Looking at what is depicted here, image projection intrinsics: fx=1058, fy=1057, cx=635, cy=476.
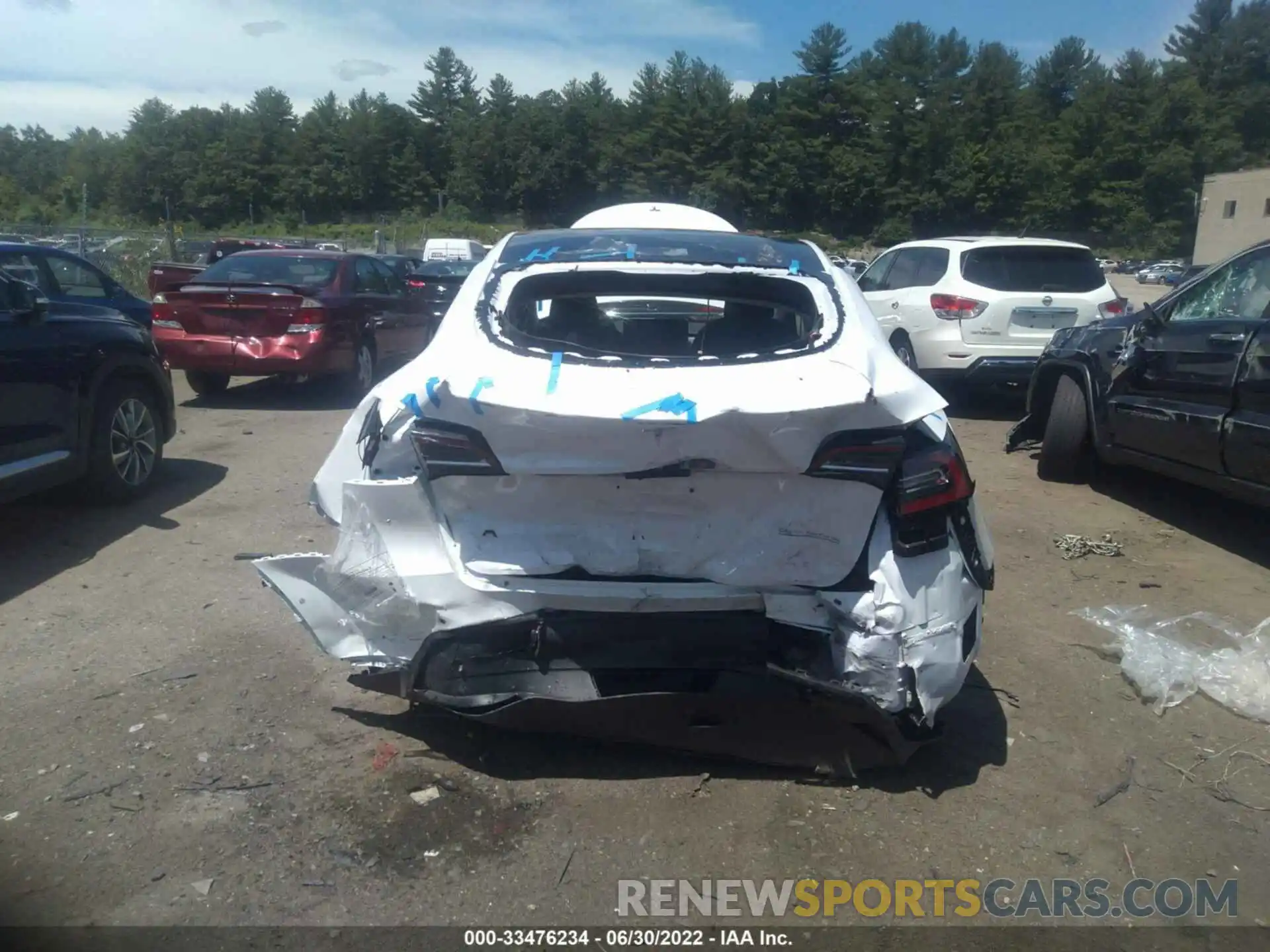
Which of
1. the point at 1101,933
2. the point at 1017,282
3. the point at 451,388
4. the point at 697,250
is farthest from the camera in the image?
the point at 1017,282

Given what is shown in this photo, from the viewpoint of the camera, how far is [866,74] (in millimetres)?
78062

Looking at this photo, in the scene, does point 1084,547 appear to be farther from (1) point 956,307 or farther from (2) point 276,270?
(2) point 276,270

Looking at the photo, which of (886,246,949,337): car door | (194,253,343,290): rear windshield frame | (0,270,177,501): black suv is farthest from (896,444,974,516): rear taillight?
(194,253,343,290): rear windshield frame

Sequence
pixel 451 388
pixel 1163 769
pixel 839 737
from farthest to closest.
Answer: pixel 1163 769, pixel 839 737, pixel 451 388

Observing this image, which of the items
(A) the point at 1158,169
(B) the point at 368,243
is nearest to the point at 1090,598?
(B) the point at 368,243

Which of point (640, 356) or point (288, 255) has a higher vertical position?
point (288, 255)

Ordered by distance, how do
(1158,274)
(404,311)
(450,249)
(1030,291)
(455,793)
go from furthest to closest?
(1158,274), (450,249), (404,311), (1030,291), (455,793)

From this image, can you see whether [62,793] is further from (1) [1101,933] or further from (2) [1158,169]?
(2) [1158,169]

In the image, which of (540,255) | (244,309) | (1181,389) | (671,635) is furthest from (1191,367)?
(244,309)

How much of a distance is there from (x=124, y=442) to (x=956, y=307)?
23.6 ft

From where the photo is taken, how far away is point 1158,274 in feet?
170

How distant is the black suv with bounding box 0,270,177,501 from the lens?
17.6 ft

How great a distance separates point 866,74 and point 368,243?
45457mm

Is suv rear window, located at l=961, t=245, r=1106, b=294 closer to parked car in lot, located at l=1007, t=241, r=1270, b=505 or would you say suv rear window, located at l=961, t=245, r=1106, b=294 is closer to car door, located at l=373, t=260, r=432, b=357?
parked car in lot, located at l=1007, t=241, r=1270, b=505
